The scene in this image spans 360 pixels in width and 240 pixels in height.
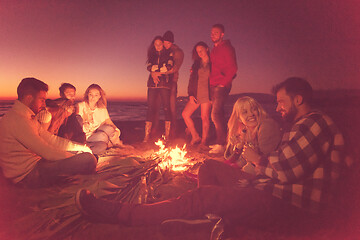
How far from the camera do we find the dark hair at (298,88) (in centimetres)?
200

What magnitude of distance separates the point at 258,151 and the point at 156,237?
1.35m

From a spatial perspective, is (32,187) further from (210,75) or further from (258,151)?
(210,75)

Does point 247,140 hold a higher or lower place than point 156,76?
lower

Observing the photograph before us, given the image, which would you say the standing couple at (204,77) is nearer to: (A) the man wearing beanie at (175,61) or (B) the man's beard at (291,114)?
(A) the man wearing beanie at (175,61)

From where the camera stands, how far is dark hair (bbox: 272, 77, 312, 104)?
200 centimetres

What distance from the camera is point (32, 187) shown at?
275cm

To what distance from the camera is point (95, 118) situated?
423 cm

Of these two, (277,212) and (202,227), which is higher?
(277,212)

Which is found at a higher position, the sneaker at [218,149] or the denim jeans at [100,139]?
the denim jeans at [100,139]

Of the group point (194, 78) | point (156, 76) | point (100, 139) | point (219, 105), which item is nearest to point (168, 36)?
point (156, 76)

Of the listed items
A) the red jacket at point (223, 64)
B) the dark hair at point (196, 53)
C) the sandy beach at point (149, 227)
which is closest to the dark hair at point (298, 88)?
the sandy beach at point (149, 227)

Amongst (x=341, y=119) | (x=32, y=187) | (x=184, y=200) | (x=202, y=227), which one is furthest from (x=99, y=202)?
(x=341, y=119)

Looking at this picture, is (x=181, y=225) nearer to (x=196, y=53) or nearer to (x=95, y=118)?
(x=95, y=118)

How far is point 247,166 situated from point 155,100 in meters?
3.08
